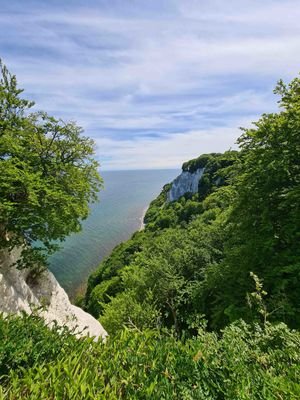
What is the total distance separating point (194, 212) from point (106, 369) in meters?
62.2

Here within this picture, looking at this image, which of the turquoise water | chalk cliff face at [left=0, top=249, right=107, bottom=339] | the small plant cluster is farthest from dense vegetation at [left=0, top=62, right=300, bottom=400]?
the turquoise water

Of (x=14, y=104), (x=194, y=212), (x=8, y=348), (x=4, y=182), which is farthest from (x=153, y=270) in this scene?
(x=194, y=212)

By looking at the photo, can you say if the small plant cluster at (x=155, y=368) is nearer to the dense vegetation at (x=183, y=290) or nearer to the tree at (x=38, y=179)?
the dense vegetation at (x=183, y=290)

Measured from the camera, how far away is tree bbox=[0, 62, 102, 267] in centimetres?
1420

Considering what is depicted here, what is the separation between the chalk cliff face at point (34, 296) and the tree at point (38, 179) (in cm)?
89

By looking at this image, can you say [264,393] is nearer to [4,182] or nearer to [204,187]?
[4,182]

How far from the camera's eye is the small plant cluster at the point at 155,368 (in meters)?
4.77

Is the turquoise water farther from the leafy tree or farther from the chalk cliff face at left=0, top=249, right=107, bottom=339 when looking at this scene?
the leafy tree

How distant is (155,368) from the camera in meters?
5.61

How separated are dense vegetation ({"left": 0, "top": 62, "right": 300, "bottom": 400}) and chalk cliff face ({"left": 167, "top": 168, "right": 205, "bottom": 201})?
67.8 m

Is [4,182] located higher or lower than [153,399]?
higher

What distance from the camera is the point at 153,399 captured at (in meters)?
4.70

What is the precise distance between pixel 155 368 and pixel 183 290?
1531 centimetres

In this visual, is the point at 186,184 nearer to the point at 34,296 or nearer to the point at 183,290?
the point at 183,290
